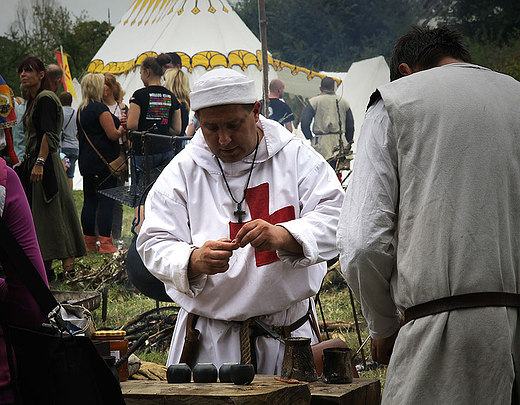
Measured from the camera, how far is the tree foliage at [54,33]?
22.8 metres

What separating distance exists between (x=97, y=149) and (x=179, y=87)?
3.83 feet

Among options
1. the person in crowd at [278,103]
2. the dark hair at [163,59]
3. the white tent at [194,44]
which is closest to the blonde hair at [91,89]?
the dark hair at [163,59]

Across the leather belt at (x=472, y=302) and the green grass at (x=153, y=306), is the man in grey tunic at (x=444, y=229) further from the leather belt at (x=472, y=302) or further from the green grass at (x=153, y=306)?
the green grass at (x=153, y=306)

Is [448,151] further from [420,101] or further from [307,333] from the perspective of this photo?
[307,333]

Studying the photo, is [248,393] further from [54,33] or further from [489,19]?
[54,33]

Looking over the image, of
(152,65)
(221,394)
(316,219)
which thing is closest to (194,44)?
(152,65)

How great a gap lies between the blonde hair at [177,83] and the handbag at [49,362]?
5.25m

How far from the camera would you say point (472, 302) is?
1549 millimetres

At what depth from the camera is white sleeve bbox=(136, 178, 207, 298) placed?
7.41 ft

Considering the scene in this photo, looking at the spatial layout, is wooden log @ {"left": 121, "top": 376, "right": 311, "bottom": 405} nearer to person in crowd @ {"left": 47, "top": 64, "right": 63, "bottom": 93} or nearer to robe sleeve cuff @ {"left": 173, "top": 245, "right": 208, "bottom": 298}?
robe sleeve cuff @ {"left": 173, "top": 245, "right": 208, "bottom": 298}

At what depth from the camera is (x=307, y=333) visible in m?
2.47

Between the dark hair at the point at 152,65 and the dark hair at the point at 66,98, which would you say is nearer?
the dark hair at the point at 152,65

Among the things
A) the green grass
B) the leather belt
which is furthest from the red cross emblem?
the green grass

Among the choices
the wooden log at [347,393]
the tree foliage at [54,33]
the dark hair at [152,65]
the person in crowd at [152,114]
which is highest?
the tree foliage at [54,33]
